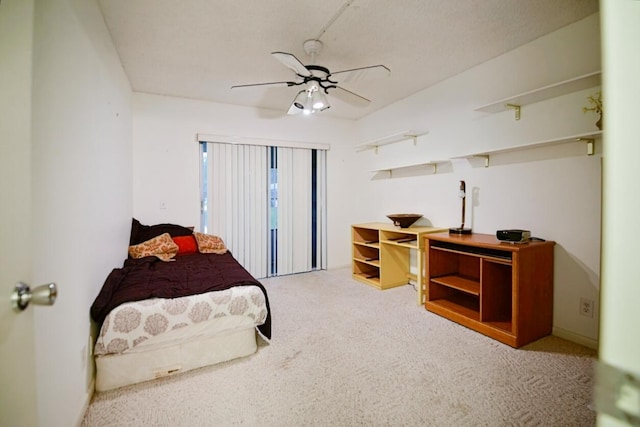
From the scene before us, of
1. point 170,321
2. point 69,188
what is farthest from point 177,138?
point 170,321

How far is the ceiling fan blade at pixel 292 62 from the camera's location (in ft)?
6.57

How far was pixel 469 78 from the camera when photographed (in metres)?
3.02

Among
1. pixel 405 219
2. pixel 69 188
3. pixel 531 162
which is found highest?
pixel 531 162

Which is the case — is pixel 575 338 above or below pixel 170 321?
below

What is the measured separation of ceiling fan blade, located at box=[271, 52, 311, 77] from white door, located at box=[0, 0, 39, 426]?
4.91ft

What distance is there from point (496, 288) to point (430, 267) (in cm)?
61

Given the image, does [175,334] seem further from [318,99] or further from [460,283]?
[460,283]

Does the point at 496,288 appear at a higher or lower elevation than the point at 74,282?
lower

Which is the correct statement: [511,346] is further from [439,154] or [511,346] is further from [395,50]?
[395,50]

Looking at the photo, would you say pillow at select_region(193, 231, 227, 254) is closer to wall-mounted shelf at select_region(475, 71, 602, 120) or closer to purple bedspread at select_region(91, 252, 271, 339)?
purple bedspread at select_region(91, 252, 271, 339)

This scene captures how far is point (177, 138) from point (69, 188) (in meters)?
2.54

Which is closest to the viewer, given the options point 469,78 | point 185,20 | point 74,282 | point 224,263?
point 74,282

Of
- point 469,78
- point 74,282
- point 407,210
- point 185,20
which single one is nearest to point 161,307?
point 74,282

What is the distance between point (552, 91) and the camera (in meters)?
2.26
